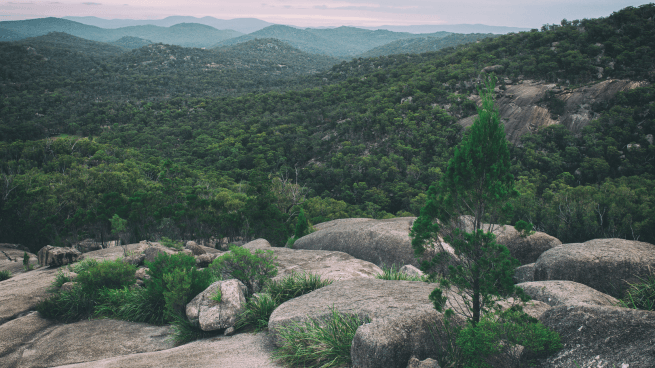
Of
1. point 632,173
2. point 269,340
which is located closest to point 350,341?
point 269,340

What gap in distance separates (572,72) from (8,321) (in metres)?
77.0

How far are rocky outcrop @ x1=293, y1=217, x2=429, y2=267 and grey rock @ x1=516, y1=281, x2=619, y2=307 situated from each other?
4979 millimetres

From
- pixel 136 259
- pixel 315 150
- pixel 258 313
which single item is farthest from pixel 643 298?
pixel 315 150

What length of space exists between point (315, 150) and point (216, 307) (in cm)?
6583

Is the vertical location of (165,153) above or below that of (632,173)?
below

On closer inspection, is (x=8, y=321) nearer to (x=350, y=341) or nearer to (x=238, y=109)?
(x=350, y=341)

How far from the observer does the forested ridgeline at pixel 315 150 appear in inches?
1158

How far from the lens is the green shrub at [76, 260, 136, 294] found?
10.7 metres

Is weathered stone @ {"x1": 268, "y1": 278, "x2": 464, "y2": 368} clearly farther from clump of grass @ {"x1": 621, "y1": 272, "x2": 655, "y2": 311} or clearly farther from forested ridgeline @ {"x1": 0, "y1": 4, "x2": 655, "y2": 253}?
forested ridgeline @ {"x1": 0, "y1": 4, "x2": 655, "y2": 253}

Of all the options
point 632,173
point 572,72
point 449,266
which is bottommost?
point 632,173

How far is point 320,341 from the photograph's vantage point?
648cm

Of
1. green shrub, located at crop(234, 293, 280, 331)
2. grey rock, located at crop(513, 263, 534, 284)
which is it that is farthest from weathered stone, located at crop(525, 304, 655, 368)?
grey rock, located at crop(513, 263, 534, 284)

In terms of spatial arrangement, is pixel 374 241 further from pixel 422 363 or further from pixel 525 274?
pixel 422 363

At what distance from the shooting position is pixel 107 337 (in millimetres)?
8656
